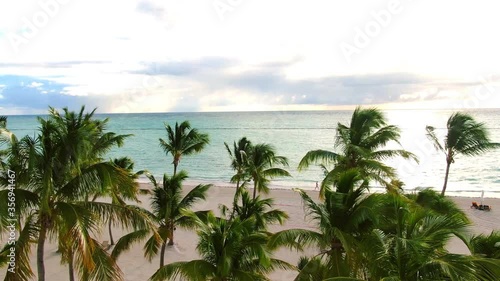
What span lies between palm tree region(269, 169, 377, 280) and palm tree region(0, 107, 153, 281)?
3.45m

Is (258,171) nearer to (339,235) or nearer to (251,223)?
(251,223)

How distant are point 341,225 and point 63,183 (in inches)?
223

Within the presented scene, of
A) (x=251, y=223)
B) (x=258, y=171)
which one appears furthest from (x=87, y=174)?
(x=258, y=171)

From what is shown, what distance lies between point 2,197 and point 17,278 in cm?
147

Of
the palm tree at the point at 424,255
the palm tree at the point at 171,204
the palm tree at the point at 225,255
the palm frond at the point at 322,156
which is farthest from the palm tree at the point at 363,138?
the palm tree at the point at 424,255

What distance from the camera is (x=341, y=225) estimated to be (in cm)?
771

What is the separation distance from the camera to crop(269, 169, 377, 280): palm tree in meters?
7.34

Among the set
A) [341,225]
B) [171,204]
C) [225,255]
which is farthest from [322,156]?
[225,255]

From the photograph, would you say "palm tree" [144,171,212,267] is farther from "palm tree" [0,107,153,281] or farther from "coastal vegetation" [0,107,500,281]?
"palm tree" [0,107,153,281]

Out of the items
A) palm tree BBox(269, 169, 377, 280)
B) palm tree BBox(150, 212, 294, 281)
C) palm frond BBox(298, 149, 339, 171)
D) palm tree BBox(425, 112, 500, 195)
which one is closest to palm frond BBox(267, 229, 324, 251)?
palm tree BBox(269, 169, 377, 280)

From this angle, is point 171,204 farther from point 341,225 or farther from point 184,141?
point 184,141

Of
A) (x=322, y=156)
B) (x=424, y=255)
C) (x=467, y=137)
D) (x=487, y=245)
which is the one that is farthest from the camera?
(x=467, y=137)

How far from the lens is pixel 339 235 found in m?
7.09

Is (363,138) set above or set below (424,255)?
above
